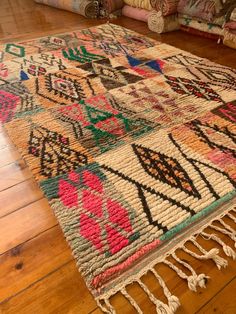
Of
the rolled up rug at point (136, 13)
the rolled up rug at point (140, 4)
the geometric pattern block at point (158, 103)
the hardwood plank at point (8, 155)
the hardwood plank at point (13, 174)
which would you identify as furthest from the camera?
the rolled up rug at point (136, 13)

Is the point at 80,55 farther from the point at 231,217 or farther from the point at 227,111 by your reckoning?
the point at 231,217

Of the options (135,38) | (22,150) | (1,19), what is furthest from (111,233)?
(1,19)

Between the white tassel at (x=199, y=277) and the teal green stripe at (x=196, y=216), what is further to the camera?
the teal green stripe at (x=196, y=216)

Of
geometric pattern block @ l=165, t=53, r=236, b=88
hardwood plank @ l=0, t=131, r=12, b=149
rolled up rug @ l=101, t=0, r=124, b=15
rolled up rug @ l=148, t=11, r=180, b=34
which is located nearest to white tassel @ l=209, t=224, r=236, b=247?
hardwood plank @ l=0, t=131, r=12, b=149

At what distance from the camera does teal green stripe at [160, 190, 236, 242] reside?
38.8 inches

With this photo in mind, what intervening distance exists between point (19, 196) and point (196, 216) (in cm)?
73

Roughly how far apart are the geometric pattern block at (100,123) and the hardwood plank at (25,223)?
1.25ft

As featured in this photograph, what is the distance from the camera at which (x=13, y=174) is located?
130 centimetres

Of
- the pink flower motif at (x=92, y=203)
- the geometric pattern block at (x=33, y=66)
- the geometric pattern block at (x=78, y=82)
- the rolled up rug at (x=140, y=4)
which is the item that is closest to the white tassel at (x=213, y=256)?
the pink flower motif at (x=92, y=203)

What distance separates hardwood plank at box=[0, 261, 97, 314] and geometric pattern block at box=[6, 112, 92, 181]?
0.47m

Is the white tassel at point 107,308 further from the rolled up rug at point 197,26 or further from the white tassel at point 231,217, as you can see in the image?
the rolled up rug at point 197,26

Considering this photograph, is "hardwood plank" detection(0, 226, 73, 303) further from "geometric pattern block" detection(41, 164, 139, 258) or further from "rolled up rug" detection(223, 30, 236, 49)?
"rolled up rug" detection(223, 30, 236, 49)

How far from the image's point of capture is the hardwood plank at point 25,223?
1.03 meters

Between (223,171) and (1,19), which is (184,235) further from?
(1,19)
